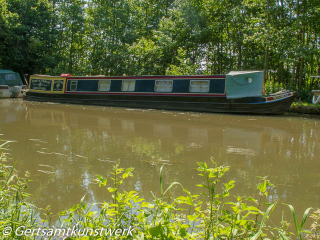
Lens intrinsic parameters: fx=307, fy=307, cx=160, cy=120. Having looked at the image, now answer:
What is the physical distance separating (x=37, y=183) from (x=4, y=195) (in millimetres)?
1116

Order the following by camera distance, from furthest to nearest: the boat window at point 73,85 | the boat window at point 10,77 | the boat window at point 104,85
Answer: the boat window at point 10,77
the boat window at point 73,85
the boat window at point 104,85

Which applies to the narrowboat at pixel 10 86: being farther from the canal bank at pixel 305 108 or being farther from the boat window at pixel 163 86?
the canal bank at pixel 305 108

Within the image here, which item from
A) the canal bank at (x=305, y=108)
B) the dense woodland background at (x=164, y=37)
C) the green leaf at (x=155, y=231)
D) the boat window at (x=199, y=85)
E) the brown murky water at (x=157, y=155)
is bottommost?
the brown murky water at (x=157, y=155)

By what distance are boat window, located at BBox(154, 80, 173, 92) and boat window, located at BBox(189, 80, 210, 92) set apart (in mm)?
906

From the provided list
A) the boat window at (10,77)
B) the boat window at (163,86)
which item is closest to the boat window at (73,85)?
the boat window at (163,86)

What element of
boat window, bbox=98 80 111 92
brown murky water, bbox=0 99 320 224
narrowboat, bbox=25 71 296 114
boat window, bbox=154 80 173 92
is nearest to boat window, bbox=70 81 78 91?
narrowboat, bbox=25 71 296 114

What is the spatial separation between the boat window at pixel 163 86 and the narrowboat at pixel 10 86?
28.0 ft

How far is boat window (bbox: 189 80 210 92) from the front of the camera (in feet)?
37.3

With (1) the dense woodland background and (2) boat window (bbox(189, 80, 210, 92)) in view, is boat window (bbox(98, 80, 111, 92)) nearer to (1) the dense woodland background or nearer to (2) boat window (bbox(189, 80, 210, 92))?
(1) the dense woodland background

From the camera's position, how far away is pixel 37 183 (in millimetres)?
3152

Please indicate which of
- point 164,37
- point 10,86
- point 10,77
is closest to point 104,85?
point 164,37

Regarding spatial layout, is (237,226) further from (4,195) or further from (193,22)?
(193,22)

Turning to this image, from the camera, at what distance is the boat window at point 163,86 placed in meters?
12.1

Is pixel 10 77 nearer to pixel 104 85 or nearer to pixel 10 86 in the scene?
pixel 10 86
